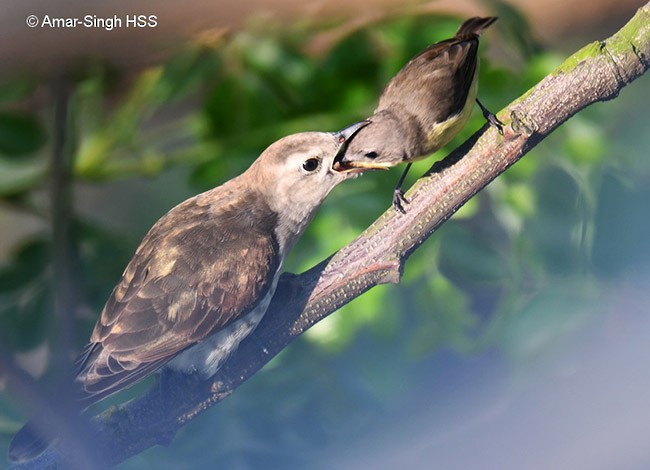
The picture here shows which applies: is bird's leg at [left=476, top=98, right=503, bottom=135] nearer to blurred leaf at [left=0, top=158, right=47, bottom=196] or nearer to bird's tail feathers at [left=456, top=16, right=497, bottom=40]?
bird's tail feathers at [left=456, top=16, right=497, bottom=40]

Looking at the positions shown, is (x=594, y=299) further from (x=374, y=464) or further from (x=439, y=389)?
(x=374, y=464)

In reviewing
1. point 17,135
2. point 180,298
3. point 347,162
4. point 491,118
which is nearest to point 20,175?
point 17,135

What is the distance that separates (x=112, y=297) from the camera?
66cm

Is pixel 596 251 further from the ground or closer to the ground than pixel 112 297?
closer to the ground

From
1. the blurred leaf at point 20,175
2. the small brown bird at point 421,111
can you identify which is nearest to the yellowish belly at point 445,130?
the small brown bird at point 421,111

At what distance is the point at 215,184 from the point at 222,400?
0.65 ft

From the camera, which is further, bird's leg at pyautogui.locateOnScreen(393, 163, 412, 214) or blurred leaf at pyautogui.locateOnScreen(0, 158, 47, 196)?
blurred leaf at pyautogui.locateOnScreen(0, 158, 47, 196)

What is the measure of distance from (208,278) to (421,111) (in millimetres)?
218

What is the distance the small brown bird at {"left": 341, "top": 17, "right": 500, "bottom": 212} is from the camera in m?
0.60

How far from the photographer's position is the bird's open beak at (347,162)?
0.60 metres

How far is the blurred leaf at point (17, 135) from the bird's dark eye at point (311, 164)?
0.28 metres

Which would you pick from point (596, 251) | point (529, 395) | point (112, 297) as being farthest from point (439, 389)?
point (112, 297)

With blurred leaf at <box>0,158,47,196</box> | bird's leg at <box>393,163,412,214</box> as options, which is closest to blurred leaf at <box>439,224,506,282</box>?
bird's leg at <box>393,163,412,214</box>

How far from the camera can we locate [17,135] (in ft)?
2.40
